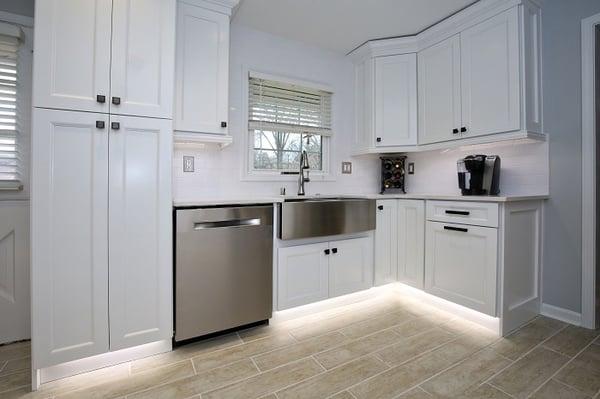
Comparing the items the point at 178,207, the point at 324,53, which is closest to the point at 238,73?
the point at 324,53

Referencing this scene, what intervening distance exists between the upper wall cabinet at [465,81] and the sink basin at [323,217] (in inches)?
31.3

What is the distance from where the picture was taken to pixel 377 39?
2832 millimetres

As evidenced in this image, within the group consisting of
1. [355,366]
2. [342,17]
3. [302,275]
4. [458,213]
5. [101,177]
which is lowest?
[355,366]

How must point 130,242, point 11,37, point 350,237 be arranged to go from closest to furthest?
1. point 130,242
2. point 11,37
3. point 350,237

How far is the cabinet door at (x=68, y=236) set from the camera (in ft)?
4.76

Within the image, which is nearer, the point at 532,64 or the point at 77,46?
the point at 77,46

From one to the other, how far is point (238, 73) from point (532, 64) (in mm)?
2331

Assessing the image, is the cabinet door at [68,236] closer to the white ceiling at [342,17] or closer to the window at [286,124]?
the window at [286,124]

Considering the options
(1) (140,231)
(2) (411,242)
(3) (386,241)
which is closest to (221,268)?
(1) (140,231)

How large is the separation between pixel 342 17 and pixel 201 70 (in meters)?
1.29

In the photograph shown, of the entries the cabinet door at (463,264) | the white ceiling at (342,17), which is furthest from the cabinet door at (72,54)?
the cabinet door at (463,264)

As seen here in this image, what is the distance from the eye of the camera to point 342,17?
2.47 m

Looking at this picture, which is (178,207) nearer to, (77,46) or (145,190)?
(145,190)

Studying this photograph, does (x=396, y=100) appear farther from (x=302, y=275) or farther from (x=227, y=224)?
(x=227, y=224)
